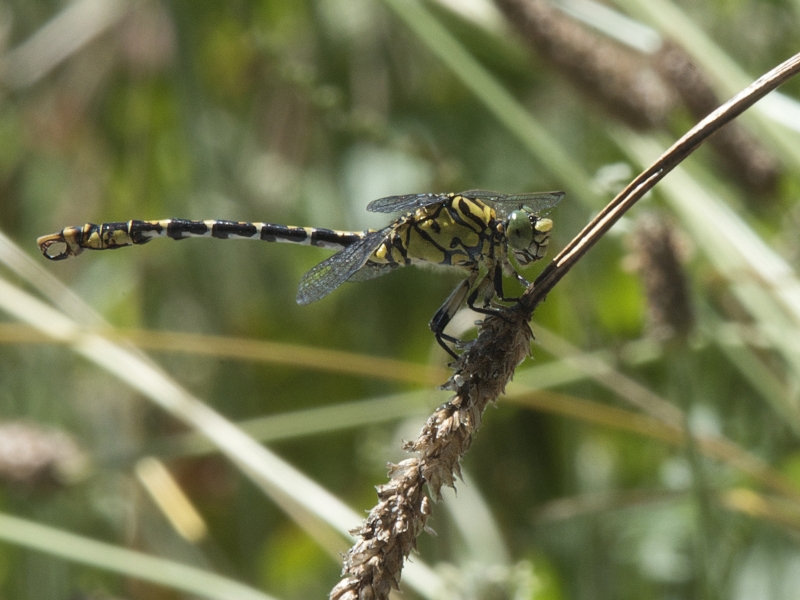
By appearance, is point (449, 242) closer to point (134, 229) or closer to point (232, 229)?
point (232, 229)

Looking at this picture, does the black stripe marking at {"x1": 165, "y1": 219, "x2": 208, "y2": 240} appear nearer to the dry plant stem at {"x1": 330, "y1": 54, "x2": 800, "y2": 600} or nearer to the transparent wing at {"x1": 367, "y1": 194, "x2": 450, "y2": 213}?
the transparent wing at {"x1": 367, "y1": 194, "x2": 450, "y2": 213}

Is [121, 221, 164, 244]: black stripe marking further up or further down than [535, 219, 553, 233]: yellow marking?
further up

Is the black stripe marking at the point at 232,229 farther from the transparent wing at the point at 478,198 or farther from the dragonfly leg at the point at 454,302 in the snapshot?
the dragonfly leg at the point at 454,302

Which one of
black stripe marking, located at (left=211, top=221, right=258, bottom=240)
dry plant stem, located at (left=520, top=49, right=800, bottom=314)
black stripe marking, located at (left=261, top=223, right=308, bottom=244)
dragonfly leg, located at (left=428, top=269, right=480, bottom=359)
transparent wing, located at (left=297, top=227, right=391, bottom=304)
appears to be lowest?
dry plant stem, located at (left=520, top=49, right=800, bottom=314)

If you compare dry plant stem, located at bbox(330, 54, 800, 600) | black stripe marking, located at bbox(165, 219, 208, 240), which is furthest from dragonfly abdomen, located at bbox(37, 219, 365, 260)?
dry plant stem, located at bbox(330, 54, 800, 600)

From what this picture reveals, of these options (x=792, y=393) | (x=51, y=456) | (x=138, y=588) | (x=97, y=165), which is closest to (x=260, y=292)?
(x=97, y=165)
